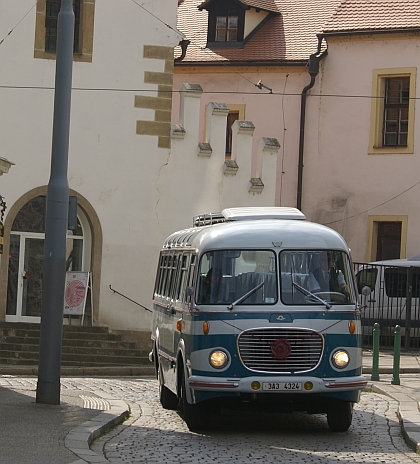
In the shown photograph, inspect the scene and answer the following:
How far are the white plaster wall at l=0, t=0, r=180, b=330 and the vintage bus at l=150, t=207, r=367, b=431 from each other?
13.3 metres

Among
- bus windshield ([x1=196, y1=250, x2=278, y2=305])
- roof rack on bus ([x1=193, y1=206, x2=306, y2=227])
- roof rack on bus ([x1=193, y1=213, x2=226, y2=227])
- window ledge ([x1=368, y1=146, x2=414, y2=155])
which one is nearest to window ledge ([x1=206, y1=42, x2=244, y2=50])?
window ledge ([x1=368, y1=146, x2=414, y2=155])

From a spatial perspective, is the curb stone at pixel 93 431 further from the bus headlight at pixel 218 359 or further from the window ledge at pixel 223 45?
the window ledge at pixel 223 45

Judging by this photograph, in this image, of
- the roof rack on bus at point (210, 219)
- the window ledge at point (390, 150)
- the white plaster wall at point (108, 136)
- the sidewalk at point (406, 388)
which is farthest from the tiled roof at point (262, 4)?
the roof rack on bus at point (210, 219)

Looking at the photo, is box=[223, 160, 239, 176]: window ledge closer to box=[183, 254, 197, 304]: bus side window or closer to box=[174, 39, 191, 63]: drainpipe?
box=[174, 39, 191, 63]: drainpipe

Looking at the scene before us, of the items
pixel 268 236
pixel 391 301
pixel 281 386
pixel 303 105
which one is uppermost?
pixel 303 105

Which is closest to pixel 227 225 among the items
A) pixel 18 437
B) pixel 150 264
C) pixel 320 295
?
pixel 320 295

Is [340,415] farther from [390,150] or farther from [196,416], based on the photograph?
[390,150]

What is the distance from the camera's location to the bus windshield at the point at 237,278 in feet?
42.4

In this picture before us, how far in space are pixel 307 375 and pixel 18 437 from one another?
3239 mm

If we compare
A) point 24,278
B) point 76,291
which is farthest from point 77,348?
point 24,278

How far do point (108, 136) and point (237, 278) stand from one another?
47.8ft

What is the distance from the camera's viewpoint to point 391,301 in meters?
29.1

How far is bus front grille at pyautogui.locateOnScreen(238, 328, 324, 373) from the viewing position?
12.5 metres

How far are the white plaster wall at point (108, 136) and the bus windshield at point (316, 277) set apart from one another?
14.2 meters
